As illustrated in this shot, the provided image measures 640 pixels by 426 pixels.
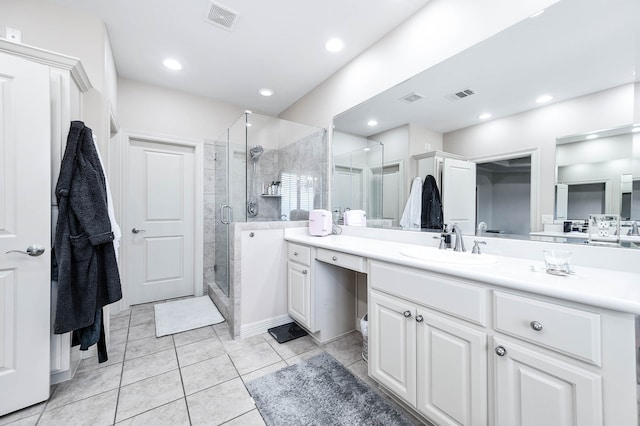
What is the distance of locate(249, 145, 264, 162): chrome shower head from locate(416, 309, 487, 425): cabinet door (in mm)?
2256

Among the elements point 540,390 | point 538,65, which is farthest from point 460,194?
point 540,390

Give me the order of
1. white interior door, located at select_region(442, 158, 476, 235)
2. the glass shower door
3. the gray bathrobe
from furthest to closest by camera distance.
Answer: the glass shower door → white interior door, located at select_region(442, 158, 476, 235) → the gray bathrobe

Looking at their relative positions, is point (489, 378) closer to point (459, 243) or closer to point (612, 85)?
point (459, 243)

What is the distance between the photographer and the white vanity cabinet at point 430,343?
103 centimetres

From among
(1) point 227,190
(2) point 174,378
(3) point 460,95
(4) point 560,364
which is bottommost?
(2) point 174,378

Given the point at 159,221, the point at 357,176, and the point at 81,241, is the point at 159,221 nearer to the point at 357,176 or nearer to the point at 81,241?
the point at 81,241

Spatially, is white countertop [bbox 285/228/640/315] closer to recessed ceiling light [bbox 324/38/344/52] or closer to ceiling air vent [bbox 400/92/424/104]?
ceiling air vent [bbox 400/92/424/104]

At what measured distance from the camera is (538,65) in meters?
1.30

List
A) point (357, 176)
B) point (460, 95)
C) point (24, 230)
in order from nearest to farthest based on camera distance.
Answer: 1. point (24, 230)
2. point (460, 95)
3. point (357, 176)

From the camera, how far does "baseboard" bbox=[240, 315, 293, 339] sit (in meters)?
2.23

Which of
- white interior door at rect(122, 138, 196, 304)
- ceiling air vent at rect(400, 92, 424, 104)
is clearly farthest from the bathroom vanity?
white interior door at rect(122, 138, 196, 304)

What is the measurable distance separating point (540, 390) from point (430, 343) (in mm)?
394

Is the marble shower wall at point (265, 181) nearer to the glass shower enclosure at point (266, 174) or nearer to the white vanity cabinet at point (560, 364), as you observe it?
the glass shower enclosure at point (266, 174)

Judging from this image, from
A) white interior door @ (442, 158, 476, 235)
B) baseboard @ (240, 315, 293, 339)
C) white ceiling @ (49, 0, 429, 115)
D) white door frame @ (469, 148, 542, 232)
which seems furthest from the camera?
baseboard @ (240, 315, 293, 339)
